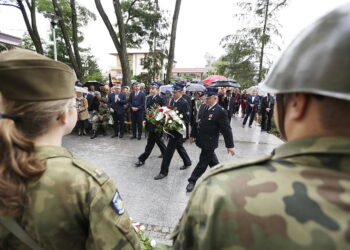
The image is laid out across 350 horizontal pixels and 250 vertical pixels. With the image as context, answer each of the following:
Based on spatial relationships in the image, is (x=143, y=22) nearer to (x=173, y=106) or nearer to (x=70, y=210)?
(x=173, y=106)

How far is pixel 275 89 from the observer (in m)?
0.74

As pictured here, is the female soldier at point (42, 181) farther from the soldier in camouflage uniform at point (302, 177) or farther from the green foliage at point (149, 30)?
the green foliage at point (149, 30)

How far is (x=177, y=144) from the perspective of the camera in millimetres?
4879

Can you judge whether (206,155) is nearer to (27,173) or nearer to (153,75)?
(27,173)

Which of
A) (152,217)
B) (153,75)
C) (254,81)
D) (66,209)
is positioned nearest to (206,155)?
(152,217)

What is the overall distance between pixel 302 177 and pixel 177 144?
426 centimetres

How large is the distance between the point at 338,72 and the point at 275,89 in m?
0.18

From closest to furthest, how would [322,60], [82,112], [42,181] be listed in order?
[322,60] → [42,181] → [82,112]

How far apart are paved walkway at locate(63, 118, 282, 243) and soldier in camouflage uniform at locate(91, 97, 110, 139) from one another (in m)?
0.41

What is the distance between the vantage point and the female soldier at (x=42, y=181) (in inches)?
35.5

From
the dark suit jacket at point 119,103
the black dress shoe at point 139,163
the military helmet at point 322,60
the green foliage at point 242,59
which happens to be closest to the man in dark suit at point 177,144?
the black dress shoe at point 139,163

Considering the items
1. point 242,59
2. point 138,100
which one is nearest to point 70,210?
point 138,100

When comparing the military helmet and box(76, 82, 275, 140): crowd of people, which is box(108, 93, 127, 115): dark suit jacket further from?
the military helmet

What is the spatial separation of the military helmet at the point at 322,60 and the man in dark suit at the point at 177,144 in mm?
3931
